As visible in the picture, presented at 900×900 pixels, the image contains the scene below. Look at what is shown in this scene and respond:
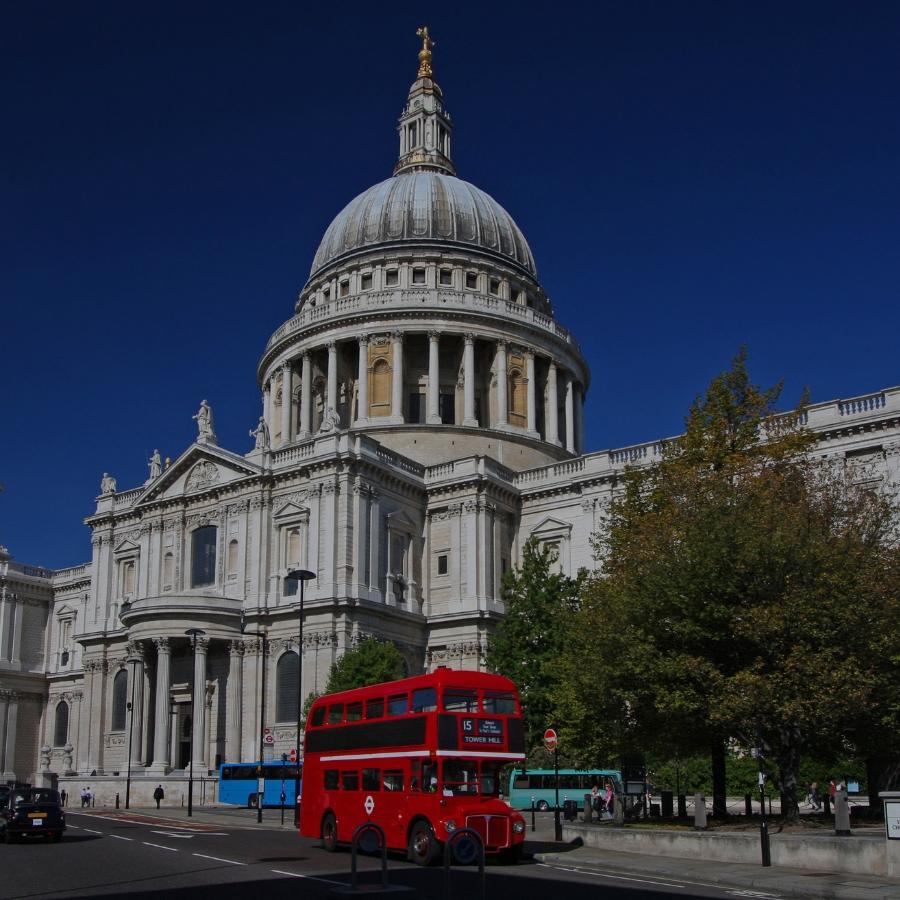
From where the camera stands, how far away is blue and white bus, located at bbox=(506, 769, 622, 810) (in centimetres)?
5431

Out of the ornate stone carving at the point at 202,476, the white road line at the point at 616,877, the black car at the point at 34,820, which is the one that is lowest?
the white road line at the point at 616,877

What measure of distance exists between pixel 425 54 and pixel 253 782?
226 ft

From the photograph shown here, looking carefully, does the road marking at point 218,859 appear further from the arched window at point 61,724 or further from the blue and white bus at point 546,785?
the arched window at point 61,724

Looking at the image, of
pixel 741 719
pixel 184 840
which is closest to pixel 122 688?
pixel 184 840

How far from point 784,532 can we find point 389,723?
11753 millimetres

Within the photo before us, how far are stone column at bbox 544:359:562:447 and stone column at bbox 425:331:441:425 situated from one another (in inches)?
330

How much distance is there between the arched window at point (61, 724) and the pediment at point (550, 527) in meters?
39.3

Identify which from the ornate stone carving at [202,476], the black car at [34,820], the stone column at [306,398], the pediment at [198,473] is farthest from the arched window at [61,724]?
the black car at [34,820]

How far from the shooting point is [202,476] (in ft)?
224

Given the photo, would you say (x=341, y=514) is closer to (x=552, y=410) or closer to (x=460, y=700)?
(x=552, y=410)

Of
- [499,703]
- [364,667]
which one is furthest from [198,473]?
[499,703]

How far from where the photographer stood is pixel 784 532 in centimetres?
3134

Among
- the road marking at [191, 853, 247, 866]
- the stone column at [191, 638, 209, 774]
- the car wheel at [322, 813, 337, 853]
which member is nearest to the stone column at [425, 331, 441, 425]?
the stone column at [191, 638, 209, 774]

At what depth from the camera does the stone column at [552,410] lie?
82125 millimetres
